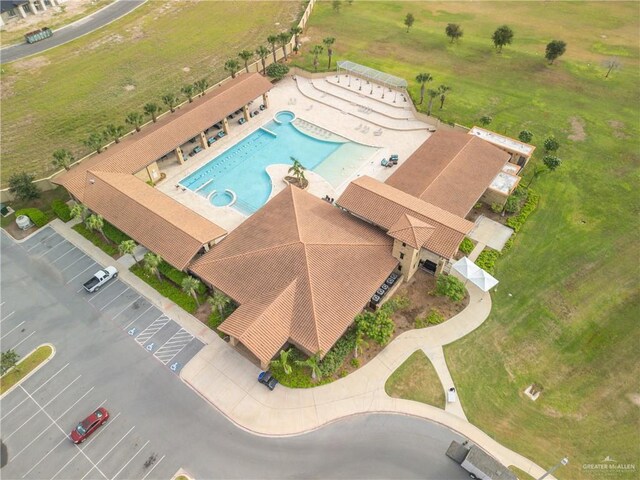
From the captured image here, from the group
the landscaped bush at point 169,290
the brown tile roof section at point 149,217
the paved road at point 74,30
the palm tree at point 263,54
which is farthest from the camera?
the paved road at point 74,30

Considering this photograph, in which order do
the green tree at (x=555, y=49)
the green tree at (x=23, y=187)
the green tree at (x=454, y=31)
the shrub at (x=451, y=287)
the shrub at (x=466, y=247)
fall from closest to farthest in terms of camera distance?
1. the shrub at (x=451, y=287)
2. the shrub at (x=466, y=247)
3. the green tree at (x=23, y=187)
4. the green tree at (x=555, y=49)
5. the green tree at (x=454, y=31)

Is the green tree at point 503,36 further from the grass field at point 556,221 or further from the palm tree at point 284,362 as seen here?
the palm tree at point 284,362

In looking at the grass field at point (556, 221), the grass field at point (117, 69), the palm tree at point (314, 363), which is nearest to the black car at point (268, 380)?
the palm tree at point (314, 363)

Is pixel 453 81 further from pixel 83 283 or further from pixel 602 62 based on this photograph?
pixel 83 283

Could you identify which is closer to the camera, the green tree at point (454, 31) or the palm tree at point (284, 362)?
the palm tree at point (284, 362)

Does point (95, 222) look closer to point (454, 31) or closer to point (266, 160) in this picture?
point (266, 160)

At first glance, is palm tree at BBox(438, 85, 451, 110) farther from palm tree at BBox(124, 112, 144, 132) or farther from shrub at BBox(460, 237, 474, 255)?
palm tree at BBox(124, 112, 144, 132)

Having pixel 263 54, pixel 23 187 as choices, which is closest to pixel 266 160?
pixel 263 54
